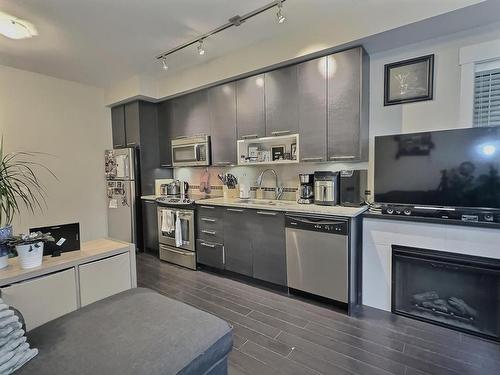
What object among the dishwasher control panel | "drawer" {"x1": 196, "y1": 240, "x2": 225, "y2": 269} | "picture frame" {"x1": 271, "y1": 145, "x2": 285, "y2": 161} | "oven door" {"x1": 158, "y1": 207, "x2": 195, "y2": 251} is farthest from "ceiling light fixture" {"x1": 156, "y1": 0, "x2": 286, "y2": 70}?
"drawer" {"x1": 196, "y1": 240, "x2": 225, "y2": 269}

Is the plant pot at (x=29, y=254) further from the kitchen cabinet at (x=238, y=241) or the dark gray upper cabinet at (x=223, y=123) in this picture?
the dark gray upper cabinet at (x=223, y=123)

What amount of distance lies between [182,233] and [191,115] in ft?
5.87

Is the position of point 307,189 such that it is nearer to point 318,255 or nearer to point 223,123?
point 318,255

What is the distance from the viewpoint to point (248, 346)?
2.00 meters

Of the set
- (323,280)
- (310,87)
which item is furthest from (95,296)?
(310,87)

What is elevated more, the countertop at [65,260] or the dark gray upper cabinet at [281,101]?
the dark gray upper cabinet at [281,101]

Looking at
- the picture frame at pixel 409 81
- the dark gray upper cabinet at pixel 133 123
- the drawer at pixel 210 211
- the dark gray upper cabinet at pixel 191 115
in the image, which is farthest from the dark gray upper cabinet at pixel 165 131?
the picture frame at pixel 409 81

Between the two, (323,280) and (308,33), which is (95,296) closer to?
(323,280)

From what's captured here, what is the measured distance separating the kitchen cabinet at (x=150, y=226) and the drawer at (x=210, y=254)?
3.36 feet

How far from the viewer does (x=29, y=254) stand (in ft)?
5.43

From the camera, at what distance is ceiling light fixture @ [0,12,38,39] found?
2.47 meters

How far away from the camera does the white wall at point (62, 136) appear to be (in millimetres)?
3758

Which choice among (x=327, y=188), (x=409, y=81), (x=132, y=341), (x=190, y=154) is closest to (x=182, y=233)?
(x=190, y=154)

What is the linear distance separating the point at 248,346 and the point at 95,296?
3.93 ft
